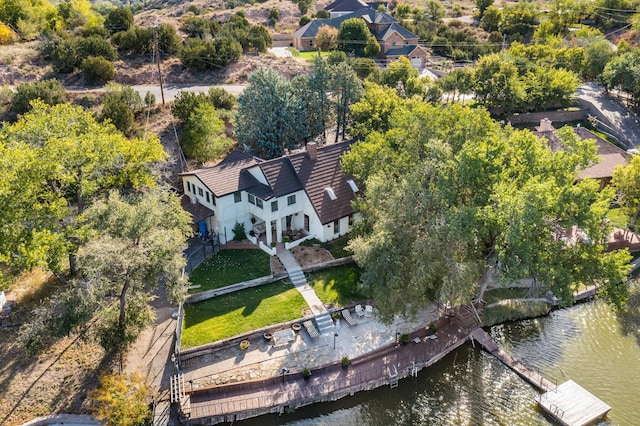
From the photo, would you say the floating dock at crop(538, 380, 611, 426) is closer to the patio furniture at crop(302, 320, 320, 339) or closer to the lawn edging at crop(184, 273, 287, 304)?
the patio furniture at crop(302, 320, 320, 339)

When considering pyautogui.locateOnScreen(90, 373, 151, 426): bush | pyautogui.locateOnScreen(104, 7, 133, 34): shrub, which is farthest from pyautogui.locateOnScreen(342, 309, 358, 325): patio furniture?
pyautogui.locateOnScreen(104, 7, 133, 34): shrub

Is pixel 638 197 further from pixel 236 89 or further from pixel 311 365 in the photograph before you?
pixel 236 89

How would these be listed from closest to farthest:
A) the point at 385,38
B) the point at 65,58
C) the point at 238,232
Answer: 1. the point at 238,232
2. the point at 65,58
3. the point at 385,38

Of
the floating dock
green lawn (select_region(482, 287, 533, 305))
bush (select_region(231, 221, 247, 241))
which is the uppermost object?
bush (select_region(231, 221, 247, 241))

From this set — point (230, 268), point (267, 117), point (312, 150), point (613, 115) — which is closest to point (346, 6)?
point (613, 115)

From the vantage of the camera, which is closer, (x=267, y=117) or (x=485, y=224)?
(x=485, y=224)

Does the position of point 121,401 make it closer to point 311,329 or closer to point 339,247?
point 311,329
